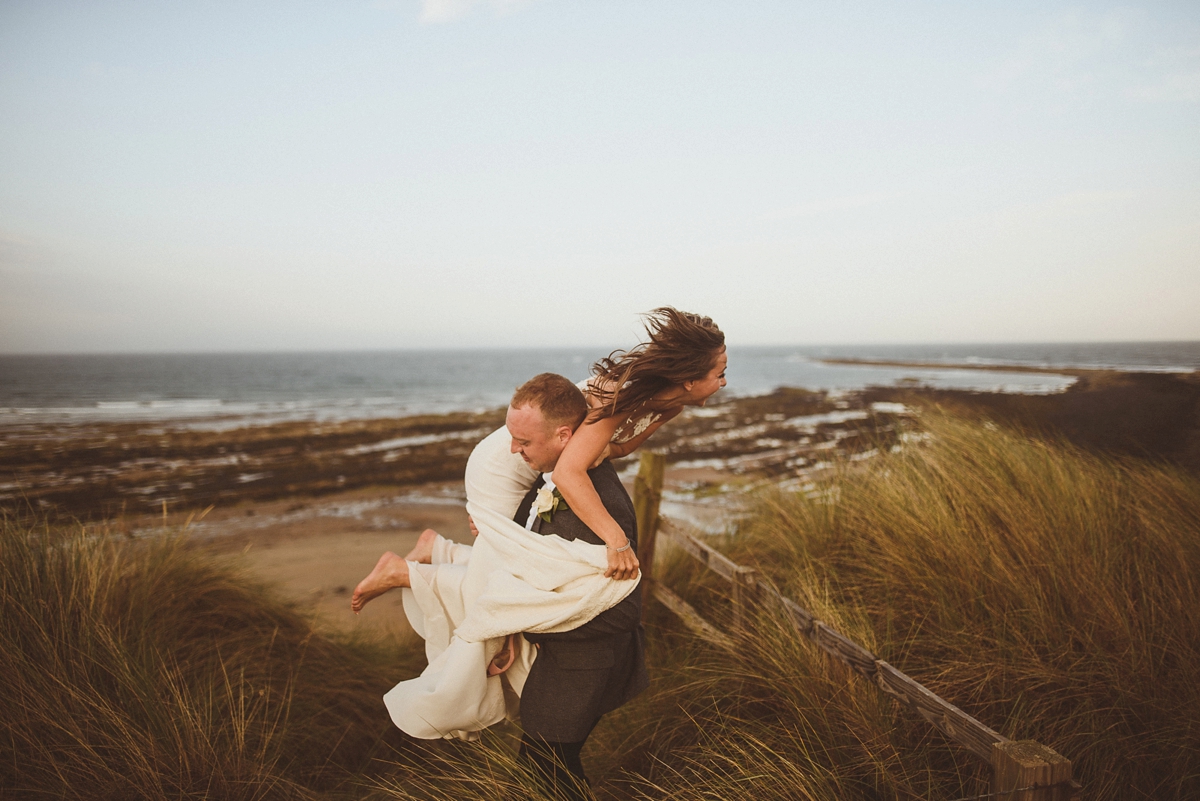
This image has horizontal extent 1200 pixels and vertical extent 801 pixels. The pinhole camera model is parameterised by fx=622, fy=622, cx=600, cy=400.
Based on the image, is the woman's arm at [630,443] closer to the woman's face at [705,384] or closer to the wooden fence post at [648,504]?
the woman's face at [705,384]

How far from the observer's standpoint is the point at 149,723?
2.78m

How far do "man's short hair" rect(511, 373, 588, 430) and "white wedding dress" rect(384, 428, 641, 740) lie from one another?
39cm

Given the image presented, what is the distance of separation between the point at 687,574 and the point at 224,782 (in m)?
3.75

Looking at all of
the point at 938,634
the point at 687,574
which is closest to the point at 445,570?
the point at 938,634

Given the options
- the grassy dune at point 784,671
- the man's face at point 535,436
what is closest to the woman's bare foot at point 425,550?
the man's face at point 535,436

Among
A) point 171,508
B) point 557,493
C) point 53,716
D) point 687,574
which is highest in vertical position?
point 557,493

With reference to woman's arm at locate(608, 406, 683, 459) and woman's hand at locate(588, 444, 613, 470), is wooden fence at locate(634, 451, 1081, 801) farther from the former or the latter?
woman's hand at locate(588, 444, 613, 470)

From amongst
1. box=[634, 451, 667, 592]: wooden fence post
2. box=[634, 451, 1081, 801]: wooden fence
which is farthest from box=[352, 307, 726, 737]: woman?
box=[634, 451, 667, 592]: wooden fence post

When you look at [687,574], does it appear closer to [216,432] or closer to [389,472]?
[389,472]

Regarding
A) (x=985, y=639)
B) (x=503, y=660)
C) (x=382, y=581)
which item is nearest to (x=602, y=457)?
(x=503, y=660)

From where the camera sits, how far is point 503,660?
2.54m

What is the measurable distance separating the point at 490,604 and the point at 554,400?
82 cm

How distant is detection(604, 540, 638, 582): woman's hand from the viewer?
2.33 meters

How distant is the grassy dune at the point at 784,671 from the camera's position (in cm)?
260
